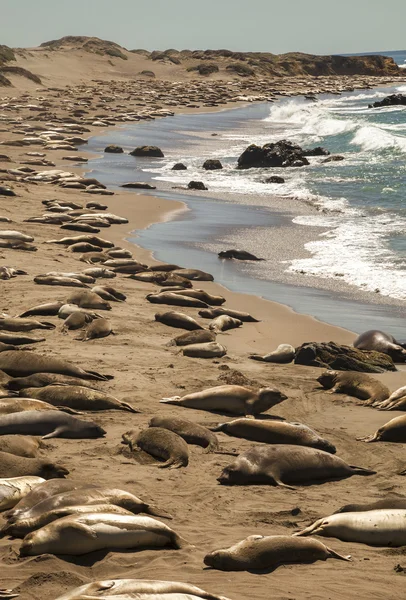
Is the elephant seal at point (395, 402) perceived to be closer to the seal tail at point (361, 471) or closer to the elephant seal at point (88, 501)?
the seal tail at point (361, 471)

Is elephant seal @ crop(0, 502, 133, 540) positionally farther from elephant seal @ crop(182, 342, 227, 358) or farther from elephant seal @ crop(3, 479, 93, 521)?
elephant seal @ crop(182, 342, 227, 358)

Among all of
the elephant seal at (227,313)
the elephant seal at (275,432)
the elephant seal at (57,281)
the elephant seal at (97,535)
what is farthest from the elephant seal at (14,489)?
the elephant seal at (57,281)

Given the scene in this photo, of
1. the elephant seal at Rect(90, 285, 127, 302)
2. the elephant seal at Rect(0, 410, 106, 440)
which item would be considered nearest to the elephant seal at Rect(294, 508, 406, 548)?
the elephant seal at Rect(0, 410, 106, 440)

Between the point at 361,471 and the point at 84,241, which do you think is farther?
the point at 84,241

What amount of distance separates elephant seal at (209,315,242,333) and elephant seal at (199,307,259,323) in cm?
22

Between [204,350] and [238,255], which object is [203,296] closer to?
[204,350]

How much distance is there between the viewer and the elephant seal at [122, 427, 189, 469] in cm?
598

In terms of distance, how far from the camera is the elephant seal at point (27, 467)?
5.33 m

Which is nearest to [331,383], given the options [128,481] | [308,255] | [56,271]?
[128,481]

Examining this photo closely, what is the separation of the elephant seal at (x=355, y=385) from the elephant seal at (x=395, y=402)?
112 mm

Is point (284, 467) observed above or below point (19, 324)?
below

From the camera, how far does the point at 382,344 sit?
9.08 metres

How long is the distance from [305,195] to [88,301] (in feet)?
40.1

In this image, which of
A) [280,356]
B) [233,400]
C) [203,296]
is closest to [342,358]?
[280,356]
